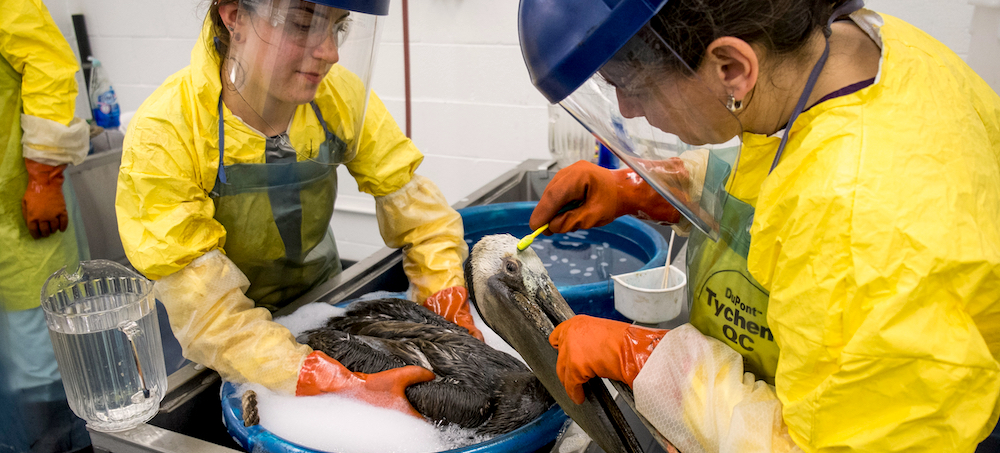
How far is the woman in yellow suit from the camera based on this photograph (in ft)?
3.97

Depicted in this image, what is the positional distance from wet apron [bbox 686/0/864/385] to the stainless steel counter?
0.80 m

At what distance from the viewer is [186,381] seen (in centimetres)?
122

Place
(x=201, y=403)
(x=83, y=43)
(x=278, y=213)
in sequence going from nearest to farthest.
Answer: (x=201, y=403) < (x=278, y=213) < (x=83, y=43)

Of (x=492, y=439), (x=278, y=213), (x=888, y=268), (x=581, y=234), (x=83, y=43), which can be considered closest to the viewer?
(x=888, y=268)

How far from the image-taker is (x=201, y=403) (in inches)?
48.6

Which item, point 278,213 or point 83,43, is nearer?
point 278,213

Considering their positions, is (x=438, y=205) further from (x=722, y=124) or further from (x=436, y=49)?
(x=436, y=49)

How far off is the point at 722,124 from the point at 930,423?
0.39m

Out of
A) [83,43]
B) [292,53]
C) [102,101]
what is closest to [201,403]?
[292,53]

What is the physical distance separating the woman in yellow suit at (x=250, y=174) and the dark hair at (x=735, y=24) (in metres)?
0.69

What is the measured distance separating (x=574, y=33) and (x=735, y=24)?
0.57 ft

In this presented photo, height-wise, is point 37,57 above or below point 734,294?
above

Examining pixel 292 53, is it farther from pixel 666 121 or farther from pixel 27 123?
pixel 27 123

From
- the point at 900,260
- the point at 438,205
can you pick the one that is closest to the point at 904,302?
the point at 900,260
